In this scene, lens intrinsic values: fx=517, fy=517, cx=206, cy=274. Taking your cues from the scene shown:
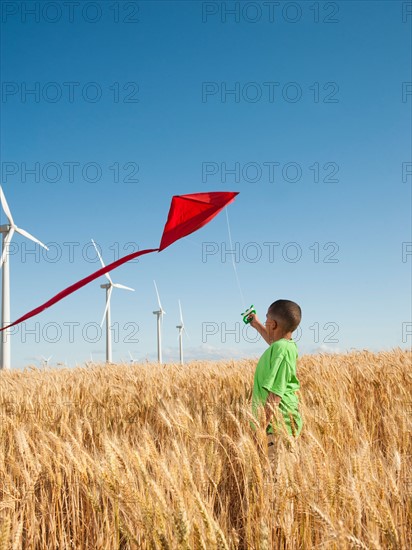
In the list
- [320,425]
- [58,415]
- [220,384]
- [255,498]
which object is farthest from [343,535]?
[220,384]

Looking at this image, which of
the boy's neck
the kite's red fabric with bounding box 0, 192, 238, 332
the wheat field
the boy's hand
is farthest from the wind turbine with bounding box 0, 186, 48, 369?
the kite's red fabric with bounding box 0, 192, 238, 332

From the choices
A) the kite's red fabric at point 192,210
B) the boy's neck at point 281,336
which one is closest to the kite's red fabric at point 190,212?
the kite's red fabric at point 192,210

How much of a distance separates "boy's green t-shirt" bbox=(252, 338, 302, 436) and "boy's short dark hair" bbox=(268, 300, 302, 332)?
0.16m

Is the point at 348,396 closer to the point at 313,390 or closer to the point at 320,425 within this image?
the point at 313,390

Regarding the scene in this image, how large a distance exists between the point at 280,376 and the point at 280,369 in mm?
52

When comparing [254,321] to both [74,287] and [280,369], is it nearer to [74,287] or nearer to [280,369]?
[280,369]

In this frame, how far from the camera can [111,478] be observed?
2270 millimetres

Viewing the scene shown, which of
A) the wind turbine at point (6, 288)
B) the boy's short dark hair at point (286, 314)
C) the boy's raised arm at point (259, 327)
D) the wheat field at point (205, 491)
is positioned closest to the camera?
the wheat field at point (205, 491)

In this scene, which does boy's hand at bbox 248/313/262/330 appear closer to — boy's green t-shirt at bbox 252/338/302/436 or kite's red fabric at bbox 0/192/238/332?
boy's green t-shirt at bbox 252/338/302/436

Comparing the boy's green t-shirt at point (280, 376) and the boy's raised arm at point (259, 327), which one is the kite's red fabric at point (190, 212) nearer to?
the boy's green t-shirt at point (280, 376)

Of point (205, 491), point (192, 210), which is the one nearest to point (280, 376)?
point (205, 491)

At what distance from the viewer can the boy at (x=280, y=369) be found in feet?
12.6

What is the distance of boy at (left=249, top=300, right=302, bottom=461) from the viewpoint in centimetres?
383

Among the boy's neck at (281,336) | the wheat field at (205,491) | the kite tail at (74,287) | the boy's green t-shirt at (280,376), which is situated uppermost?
the kite tail at (74,287)
